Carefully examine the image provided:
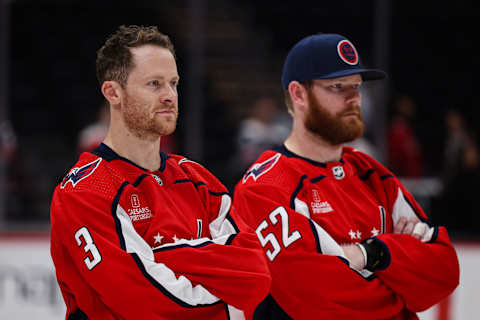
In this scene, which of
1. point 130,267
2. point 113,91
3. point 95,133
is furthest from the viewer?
point 95,133

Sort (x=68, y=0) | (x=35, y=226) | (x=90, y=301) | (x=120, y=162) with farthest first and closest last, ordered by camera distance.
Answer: (x=68, y=0)
(x=35, y=226)
(x=120, y=162)
(x=90, y=301)

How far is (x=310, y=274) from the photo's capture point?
2.51 metres

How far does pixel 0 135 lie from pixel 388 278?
456cm

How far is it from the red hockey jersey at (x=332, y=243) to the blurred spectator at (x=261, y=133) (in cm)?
340

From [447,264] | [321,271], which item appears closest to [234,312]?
[321,271]

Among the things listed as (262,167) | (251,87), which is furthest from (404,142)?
(262,167)

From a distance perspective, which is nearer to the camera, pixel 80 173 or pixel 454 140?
pixel 80 173

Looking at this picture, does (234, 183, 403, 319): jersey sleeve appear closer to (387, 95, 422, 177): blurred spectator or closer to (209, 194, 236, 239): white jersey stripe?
(209, 194, 236, 239): white jersey stripe

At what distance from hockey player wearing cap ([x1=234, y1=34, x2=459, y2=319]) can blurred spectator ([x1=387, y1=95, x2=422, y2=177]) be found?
11.3 ft

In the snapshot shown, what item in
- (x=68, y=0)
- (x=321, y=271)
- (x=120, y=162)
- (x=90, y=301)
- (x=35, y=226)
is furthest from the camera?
(x=68, y=0)

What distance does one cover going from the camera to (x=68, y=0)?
20.9ft

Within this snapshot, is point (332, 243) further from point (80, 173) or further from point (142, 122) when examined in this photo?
point (80, 173)

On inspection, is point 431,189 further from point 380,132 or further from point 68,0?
point 68,0

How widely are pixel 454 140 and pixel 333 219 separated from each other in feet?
13.5
